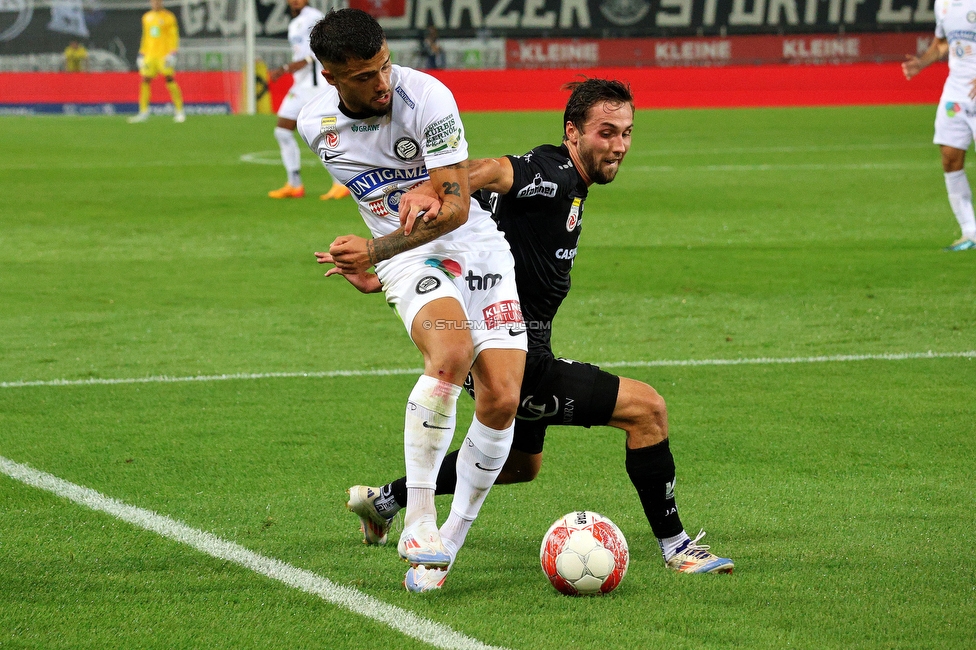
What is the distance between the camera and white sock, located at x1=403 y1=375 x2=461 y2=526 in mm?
4160

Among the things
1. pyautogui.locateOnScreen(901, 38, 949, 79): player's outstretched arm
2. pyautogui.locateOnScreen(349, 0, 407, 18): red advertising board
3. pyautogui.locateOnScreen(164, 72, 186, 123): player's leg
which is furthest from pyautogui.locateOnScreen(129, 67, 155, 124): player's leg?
pyautogui.locateOnScreen(901, 38, 949, 79): player's outstretched arm

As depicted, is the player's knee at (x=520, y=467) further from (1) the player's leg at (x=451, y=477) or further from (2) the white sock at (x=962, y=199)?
(2) the white sock at (x=962, y=199)

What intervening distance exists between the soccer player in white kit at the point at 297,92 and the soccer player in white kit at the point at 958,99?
Answer: 7.45 meters

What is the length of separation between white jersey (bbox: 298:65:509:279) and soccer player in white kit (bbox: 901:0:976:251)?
7.58 m

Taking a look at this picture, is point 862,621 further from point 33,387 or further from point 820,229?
point 820,229

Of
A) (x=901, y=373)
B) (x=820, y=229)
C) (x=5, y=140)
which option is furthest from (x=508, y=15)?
(x=901, y=373)

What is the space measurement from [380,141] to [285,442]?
80.3 inches

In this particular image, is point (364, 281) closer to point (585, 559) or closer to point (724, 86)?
point (585, 559)

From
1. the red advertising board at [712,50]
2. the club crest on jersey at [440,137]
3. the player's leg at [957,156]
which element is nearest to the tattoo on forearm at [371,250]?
the club crest on jersey at [440,137]

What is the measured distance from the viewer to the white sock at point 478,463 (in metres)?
4.25

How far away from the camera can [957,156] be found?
443 inches

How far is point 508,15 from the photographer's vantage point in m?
38.8

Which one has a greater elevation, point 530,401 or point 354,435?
point 530,401

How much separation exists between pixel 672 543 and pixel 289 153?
12.3 meters
